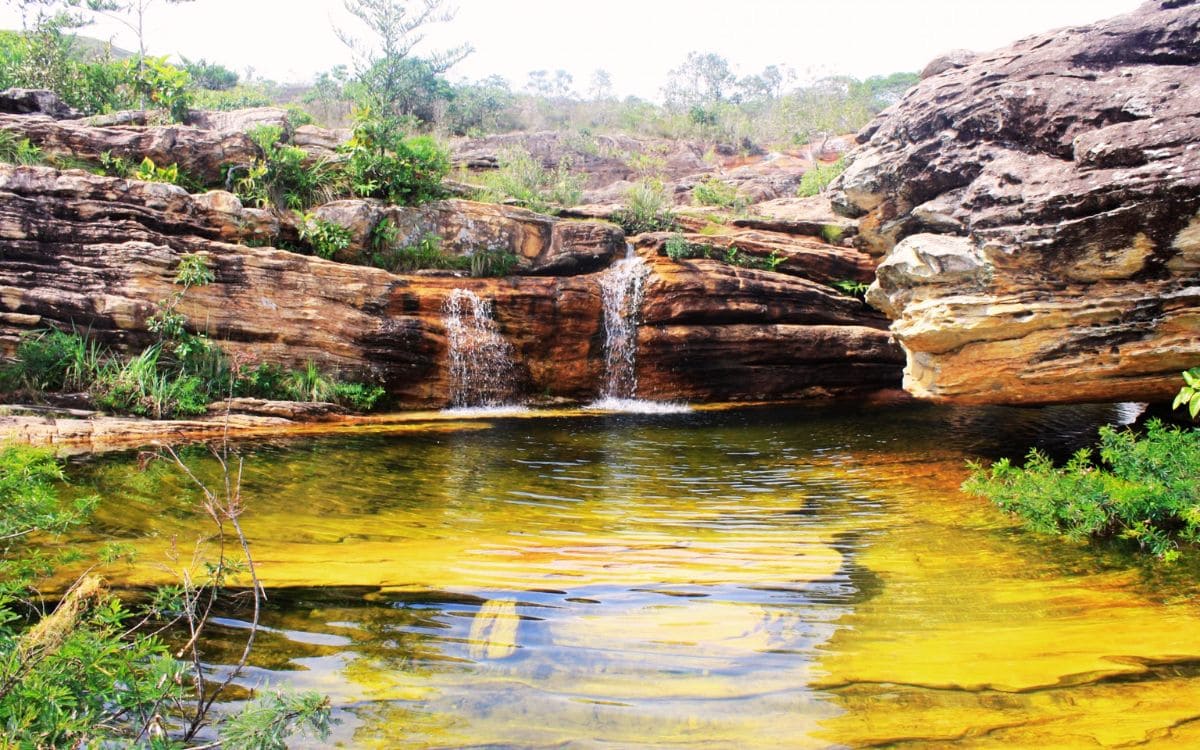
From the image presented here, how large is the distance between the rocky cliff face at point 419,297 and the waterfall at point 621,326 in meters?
0.21

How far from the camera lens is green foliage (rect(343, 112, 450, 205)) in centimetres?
1402

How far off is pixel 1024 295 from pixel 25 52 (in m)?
21.5

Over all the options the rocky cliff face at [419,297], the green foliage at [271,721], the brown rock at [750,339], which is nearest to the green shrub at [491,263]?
the rocky cliff face at [419,297]

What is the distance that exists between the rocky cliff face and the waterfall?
0.70 ft

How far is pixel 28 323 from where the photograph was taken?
399 inches

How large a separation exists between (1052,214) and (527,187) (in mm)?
12714

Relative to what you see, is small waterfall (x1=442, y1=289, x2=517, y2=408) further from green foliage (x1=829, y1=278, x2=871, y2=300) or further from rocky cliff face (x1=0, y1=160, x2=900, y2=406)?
green foliage (x1=829, y1=278, x2=871, y2=300)

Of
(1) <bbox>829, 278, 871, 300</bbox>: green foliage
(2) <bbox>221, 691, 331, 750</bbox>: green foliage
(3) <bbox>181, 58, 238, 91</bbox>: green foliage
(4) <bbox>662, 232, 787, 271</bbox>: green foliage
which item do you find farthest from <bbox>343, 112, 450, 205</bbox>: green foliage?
(3) <bbox>181, 58, 238, 91</bbox>: green foliage

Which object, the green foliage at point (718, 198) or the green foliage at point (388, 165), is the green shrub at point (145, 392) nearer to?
the green foliage at point (388, 165)

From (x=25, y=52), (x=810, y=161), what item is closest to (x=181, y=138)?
(x=25, y=52)

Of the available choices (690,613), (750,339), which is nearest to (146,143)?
(750,339)

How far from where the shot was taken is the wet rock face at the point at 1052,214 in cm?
596

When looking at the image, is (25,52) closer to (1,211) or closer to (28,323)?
(1,211)

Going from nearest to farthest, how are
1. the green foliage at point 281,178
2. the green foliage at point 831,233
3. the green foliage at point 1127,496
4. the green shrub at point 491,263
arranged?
the green foliage at point 1127,496 → the green foliage at point 281,178 → the green shrub at point 491,263 → the green foliage at point 831,233
